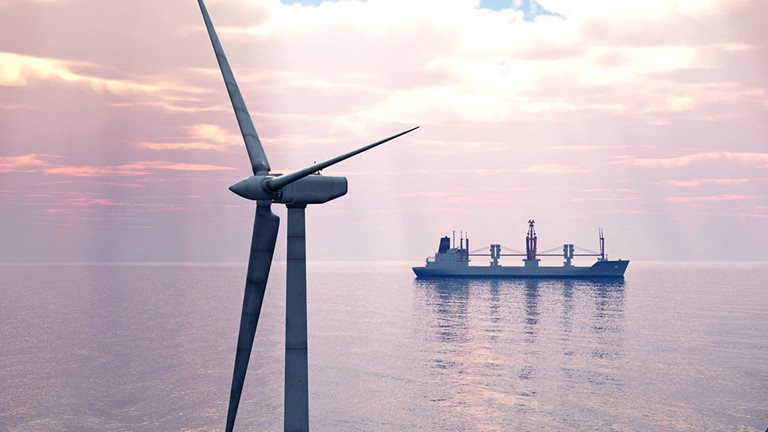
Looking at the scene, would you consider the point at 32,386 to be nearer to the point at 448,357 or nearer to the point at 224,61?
the point at 448,357

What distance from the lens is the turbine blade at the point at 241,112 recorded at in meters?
35.1

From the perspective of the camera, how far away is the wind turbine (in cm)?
3266

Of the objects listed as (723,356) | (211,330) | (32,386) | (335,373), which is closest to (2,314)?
(211,330)

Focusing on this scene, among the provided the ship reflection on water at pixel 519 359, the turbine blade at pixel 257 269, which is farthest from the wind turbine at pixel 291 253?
the ship reflection on water at pixel 519 359

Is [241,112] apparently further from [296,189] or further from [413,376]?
[413,376]

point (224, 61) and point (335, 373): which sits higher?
point (224, 61)

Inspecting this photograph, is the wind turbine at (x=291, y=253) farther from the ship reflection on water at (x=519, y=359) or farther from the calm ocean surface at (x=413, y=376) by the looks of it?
the ship reflection on water at (x=519, y=359)

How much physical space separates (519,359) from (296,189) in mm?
86547

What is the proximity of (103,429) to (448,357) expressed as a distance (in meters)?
58.1

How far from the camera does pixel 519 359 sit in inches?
4444

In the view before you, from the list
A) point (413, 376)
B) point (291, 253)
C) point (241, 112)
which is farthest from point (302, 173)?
point (413, 376)

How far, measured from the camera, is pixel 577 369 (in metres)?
104

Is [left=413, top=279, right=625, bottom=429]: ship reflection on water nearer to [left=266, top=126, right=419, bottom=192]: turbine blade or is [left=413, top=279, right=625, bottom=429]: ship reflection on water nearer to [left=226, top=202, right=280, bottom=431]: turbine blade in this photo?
[left=226, top=202, right=280, bottom=431]: turbine blade

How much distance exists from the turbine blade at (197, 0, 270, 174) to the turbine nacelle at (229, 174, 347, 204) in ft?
4.96
